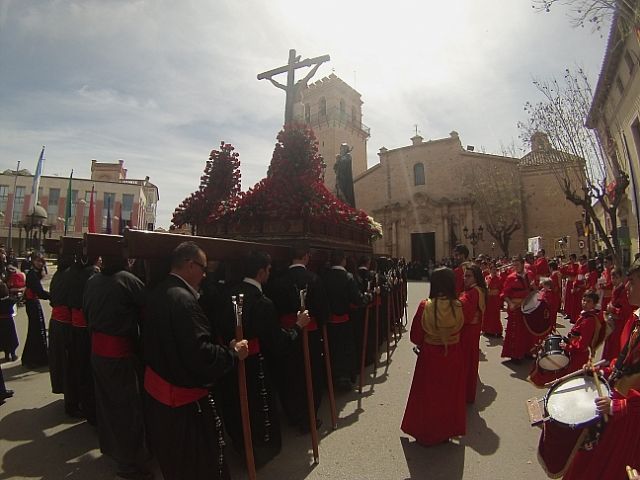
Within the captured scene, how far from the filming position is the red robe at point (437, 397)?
3.84 m

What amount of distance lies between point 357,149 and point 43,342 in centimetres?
4392

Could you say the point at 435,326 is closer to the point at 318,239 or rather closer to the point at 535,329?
the point at 318,239

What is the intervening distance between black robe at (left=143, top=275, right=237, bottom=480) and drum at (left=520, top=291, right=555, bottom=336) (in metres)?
6.18

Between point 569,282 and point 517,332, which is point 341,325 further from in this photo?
point 569,282

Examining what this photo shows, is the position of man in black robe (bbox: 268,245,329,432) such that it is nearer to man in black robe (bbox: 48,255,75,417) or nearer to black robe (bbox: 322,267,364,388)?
black robe (bbox: 322,267,364,388)

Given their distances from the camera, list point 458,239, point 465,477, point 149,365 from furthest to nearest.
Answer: point 458,239 → point 465,477 → point 149,365

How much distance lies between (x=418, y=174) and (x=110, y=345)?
1533 inches

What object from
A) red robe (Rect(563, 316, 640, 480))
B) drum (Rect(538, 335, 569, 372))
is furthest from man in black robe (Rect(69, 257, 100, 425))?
drum (Rect(538, 335, 569, 372))

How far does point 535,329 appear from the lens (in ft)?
22.9

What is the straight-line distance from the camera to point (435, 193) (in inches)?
1515

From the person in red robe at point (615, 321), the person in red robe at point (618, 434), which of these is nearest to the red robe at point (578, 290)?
the person in red robe at point (615, 321)

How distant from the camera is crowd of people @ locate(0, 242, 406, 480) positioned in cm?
250

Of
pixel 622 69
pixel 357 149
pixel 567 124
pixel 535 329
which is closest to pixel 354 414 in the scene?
pixel 535 329

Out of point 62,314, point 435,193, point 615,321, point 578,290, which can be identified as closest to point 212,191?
point 62,314
